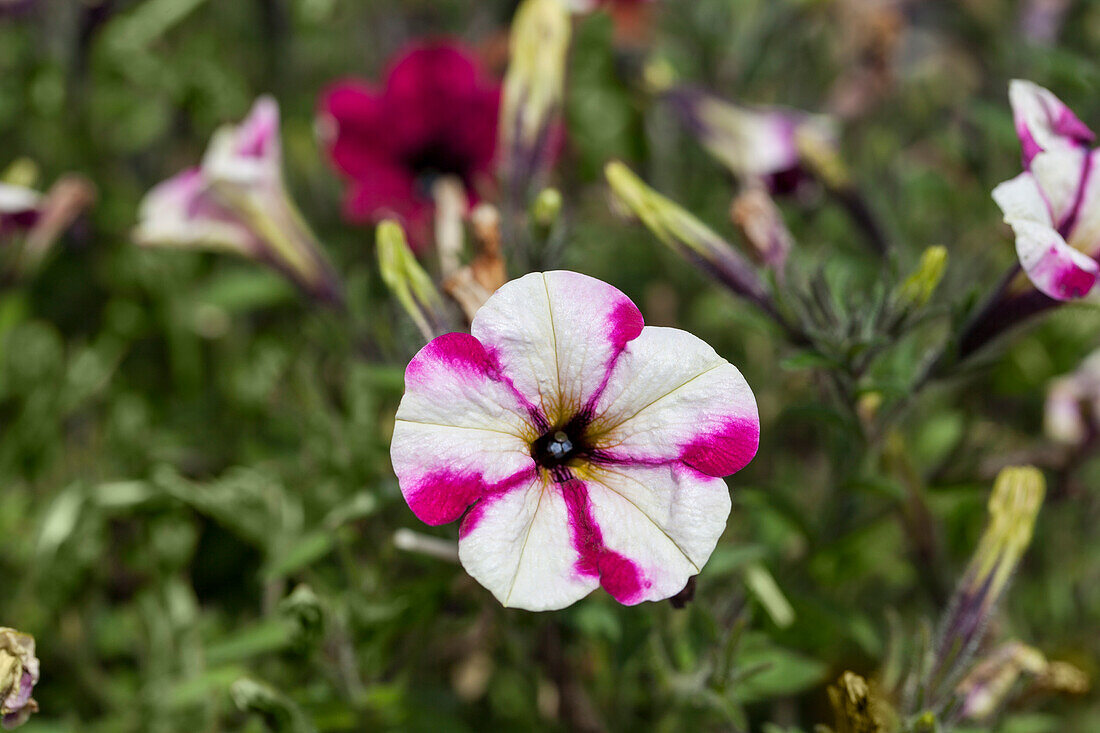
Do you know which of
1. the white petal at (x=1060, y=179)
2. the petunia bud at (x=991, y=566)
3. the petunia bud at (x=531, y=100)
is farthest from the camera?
the petunia bud at (x=531, y=100)

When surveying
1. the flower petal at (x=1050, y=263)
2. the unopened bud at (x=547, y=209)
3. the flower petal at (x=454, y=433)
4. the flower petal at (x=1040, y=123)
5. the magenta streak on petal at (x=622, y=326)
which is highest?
the flower petal at (x=1040, y=123)

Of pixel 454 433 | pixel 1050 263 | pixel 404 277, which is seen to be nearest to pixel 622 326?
pixel 454 433

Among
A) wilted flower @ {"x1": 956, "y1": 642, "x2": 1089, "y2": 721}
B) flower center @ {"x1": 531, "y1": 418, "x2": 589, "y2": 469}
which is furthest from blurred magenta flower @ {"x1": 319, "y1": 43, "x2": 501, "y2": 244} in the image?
wilted flower @ {"x1": 956, "y1": 642, "x2": 1089, "y2": 721}

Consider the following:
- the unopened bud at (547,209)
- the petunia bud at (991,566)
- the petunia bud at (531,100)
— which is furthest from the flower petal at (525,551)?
the petunia bud at (531,100)

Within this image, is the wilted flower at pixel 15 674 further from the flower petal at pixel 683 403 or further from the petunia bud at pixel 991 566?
the petunia bud at pixel 991 566

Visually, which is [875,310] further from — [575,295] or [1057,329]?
[1057,329]

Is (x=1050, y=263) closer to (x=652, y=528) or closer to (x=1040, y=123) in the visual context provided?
(x=1040, y=123)

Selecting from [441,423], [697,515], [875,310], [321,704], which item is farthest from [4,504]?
[875,310]
